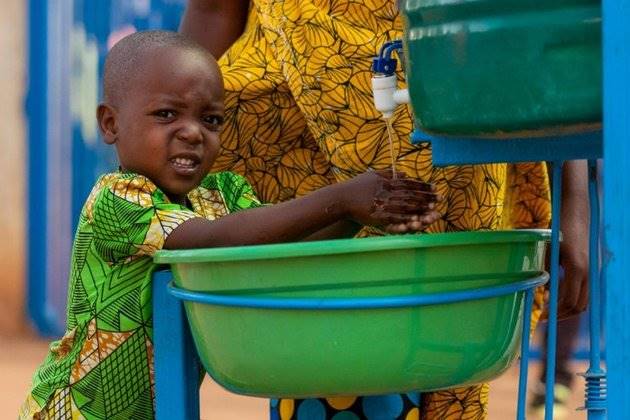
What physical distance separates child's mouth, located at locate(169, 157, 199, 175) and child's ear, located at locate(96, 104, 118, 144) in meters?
0.14

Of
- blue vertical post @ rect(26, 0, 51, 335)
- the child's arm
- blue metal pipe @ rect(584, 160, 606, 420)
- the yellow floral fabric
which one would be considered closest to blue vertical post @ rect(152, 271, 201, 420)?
the child's arm

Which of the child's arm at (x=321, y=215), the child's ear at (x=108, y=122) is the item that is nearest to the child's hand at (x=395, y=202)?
the child's arm at (x=321, y=215)

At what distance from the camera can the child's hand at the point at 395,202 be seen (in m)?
1.71

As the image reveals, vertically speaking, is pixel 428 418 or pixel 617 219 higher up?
pixel 617 219

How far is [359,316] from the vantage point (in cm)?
153

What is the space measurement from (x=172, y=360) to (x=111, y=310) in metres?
0.22

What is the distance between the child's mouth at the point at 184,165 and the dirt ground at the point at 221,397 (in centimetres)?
262

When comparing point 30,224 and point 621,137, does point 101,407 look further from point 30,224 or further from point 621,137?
point 30,224

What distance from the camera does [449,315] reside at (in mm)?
1557

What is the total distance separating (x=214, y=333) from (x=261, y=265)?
13cm

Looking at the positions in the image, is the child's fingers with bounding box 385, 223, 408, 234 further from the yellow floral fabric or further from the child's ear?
the child's ear

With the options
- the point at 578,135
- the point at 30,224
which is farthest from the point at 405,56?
the point at 30,224

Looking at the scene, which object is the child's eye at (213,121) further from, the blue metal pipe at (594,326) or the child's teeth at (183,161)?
the blue metal pipe at (594,326)

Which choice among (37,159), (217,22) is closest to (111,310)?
(217,22)
